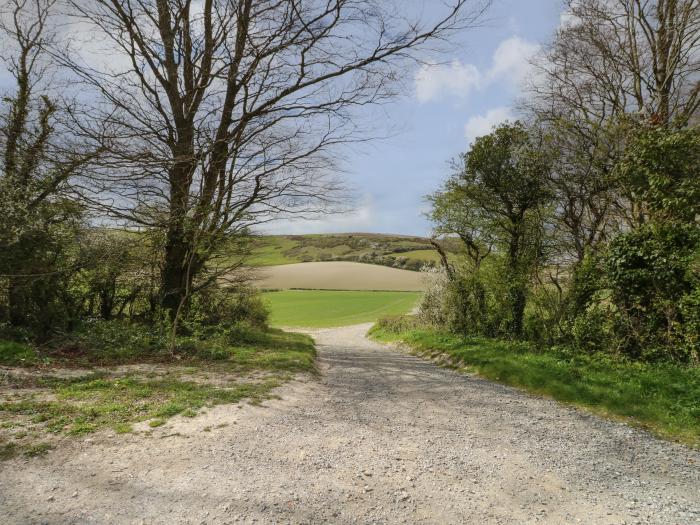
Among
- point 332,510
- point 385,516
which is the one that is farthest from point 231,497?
point 385,516

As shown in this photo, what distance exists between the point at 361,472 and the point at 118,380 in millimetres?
5077

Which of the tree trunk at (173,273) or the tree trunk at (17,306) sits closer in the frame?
the tree trunk at (17,306)

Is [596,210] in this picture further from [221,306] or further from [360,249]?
[360,249]

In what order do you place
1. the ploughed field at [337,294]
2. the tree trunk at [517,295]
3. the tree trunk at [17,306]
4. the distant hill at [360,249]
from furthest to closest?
the distant hill at [360,249] < the ploughed field at [337,294] < the tree trunk at [517,295] < the tree trunk at [17,306]

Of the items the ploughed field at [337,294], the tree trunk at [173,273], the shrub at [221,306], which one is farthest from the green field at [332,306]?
the tree trunk at [173,273]

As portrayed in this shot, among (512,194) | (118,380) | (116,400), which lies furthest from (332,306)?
(116,400)

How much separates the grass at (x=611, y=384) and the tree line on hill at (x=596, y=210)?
114cm

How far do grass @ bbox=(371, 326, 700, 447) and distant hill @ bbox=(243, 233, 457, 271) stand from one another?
75970 mm

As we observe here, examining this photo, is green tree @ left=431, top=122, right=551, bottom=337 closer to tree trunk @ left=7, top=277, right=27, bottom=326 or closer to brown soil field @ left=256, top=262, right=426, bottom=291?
tree trunk @ left=7, top=277, right=27, bottom=326

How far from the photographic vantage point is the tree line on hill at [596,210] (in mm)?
8789

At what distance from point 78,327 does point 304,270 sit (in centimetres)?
6800

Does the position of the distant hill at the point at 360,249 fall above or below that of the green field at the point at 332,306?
above

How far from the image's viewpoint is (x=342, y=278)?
72125mm

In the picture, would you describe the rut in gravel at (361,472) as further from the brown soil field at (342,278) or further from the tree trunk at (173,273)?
the brown soil field at (342,278)
